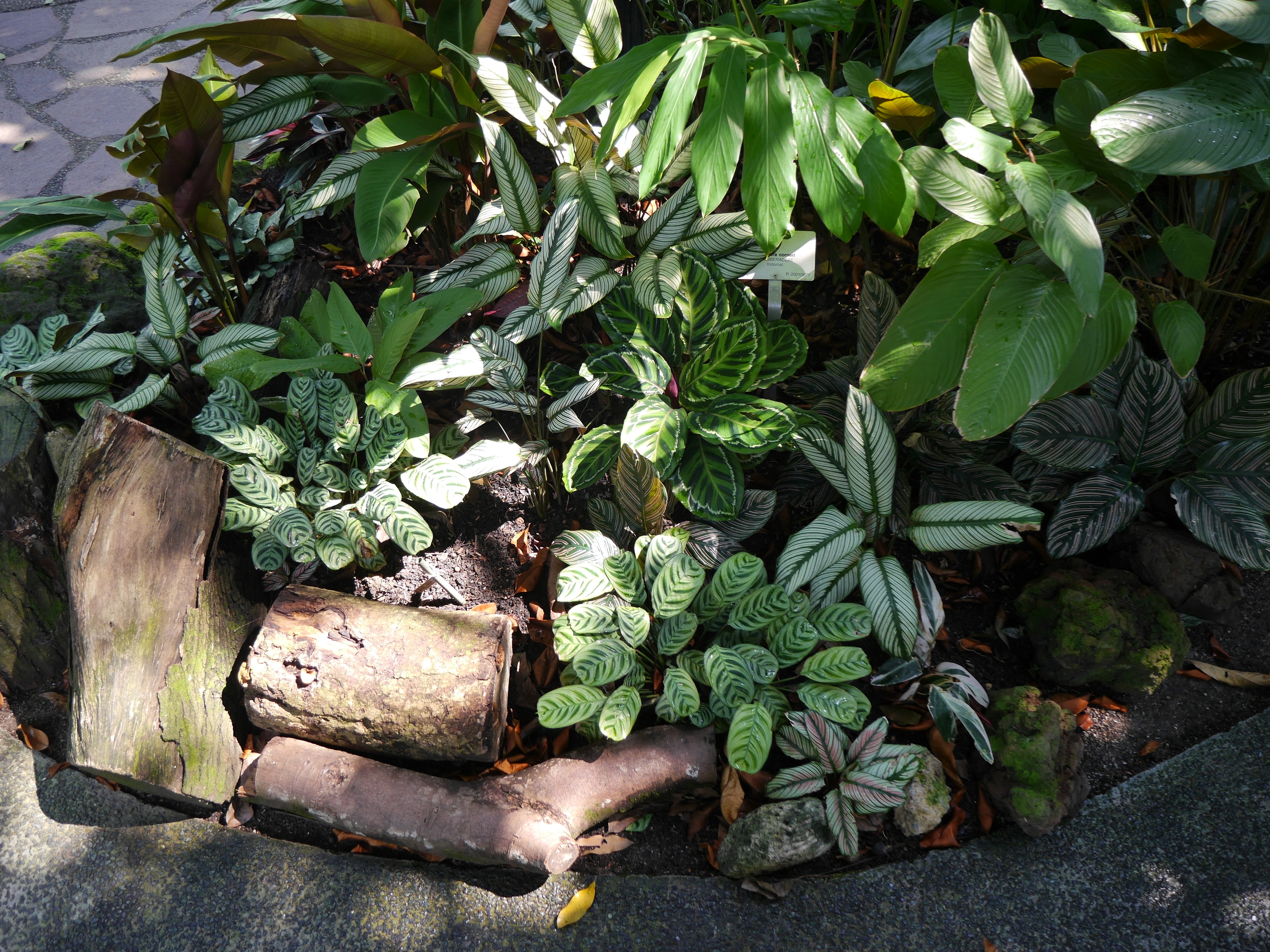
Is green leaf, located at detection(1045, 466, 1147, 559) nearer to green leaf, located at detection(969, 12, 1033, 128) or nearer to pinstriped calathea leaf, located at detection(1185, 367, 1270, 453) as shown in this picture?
pinstriped calathea leaf, located at detection(1185, 367, 1270, 453)

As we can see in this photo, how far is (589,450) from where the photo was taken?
5.78 ft

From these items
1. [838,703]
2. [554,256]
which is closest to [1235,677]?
[838,703]

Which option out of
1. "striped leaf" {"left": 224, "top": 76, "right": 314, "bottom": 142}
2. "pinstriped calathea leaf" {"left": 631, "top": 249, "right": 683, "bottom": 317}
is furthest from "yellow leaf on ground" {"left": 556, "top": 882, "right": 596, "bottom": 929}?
"striped leaf" {"left": 224, "top": 76, "right": 314, "bottom": 142}

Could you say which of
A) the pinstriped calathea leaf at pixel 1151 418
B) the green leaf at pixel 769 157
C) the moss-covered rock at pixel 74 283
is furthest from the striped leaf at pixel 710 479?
the moss-covered rock at pixel 74 283

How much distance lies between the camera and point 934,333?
1.46 m

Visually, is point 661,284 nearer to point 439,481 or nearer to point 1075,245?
point 439,481

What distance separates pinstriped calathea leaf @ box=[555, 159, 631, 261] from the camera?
186 cm

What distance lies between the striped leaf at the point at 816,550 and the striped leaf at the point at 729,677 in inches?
8.4

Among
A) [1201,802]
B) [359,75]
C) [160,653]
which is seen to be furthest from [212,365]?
[1201,802]

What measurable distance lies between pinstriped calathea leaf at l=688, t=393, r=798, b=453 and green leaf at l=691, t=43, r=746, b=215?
1.58 feet

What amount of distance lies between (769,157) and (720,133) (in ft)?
0.32

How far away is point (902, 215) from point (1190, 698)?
1244 mm

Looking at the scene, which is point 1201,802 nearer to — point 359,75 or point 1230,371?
point 1230,371

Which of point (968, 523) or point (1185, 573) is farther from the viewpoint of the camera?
point (1185, 573)
